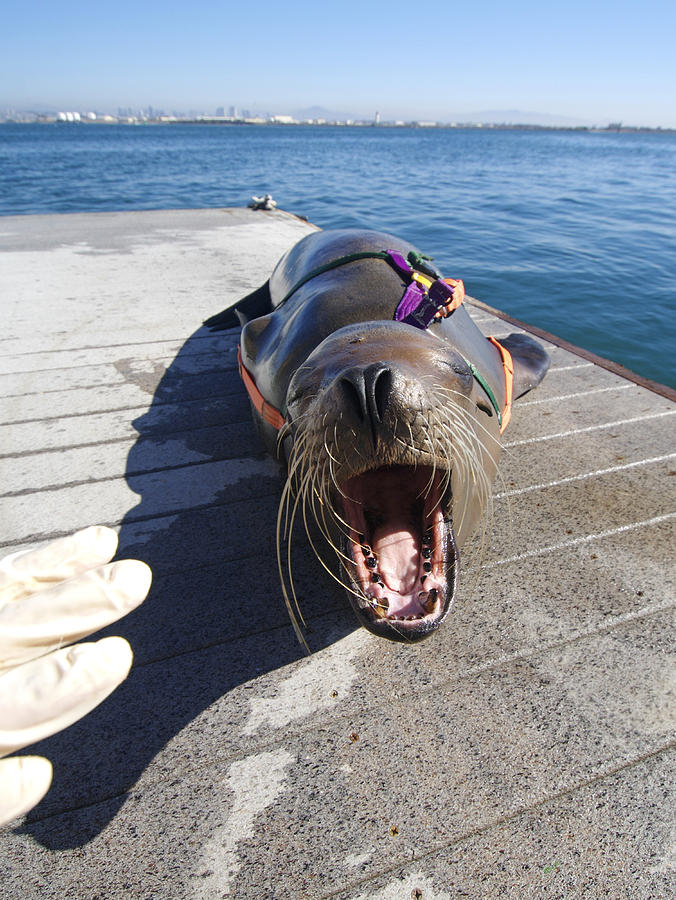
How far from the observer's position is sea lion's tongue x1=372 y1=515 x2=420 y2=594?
185 centimetres

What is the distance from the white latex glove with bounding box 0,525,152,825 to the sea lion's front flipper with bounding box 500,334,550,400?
2730 millimetres

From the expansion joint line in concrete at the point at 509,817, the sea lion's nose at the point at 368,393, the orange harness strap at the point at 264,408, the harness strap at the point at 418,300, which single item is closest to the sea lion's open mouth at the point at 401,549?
the sea lion's nose at the point at 368,393

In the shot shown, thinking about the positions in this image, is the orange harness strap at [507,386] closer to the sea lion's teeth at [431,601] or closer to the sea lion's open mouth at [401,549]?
the sea lion's open mouth at [401,549]

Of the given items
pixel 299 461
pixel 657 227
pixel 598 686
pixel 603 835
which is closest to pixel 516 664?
pixel 598 686

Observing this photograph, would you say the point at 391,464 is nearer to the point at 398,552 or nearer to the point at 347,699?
the point at 398,552

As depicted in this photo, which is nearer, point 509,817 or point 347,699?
point 509,817

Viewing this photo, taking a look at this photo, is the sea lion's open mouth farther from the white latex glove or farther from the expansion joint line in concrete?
the white latex glove

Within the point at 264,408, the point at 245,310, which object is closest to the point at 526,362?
the point at 264,408

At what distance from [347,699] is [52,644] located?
86 centimetres

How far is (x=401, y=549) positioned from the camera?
6.28 feet

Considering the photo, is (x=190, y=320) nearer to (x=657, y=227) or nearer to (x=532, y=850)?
(x=532, y=850)

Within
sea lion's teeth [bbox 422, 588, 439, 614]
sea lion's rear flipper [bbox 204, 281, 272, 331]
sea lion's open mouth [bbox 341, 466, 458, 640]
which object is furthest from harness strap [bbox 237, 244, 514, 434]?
sea lion's rear flipper [bbox 204, 281, 272, 331]

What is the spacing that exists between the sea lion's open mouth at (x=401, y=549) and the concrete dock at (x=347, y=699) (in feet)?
0.98

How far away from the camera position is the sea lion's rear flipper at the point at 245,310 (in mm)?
4492
